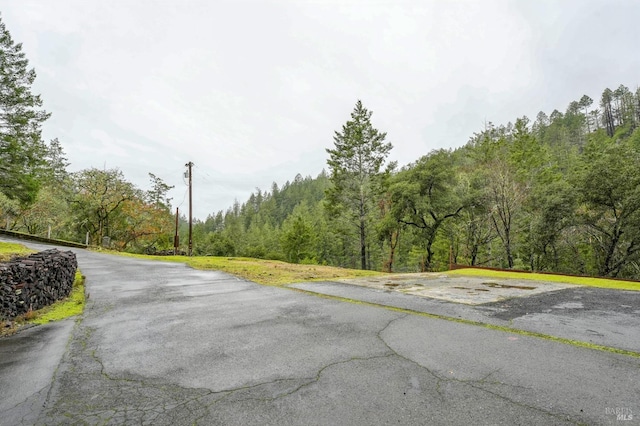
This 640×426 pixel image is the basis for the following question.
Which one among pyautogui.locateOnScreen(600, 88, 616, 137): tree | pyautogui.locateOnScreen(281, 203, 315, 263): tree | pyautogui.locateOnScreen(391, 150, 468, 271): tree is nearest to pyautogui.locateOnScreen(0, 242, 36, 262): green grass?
pyautogui.locateOnScreen(391, 150, 468, 271): tree

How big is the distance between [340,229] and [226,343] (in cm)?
2684

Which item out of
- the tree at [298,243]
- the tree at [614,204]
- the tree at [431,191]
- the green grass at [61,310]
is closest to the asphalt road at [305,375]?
the green grass at [61,310]

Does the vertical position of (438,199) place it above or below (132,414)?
above

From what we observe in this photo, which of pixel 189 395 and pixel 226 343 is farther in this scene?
pixel 226 343

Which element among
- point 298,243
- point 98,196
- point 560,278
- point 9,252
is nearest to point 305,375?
point 560,278

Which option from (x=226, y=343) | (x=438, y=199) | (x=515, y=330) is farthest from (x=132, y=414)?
(x=438, y=199)

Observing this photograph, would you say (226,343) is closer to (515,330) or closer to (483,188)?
(515,330)

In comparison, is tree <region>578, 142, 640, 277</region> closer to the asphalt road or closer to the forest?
the forest

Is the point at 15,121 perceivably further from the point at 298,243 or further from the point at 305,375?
the point at 298,243

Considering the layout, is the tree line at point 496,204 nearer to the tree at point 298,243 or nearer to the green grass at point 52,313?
the tree at point 298,243

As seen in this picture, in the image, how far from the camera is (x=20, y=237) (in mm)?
27641

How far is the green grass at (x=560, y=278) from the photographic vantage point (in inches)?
331

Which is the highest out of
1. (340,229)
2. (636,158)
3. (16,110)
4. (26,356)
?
(16,110)

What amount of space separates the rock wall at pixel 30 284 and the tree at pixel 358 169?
73.9 ft
